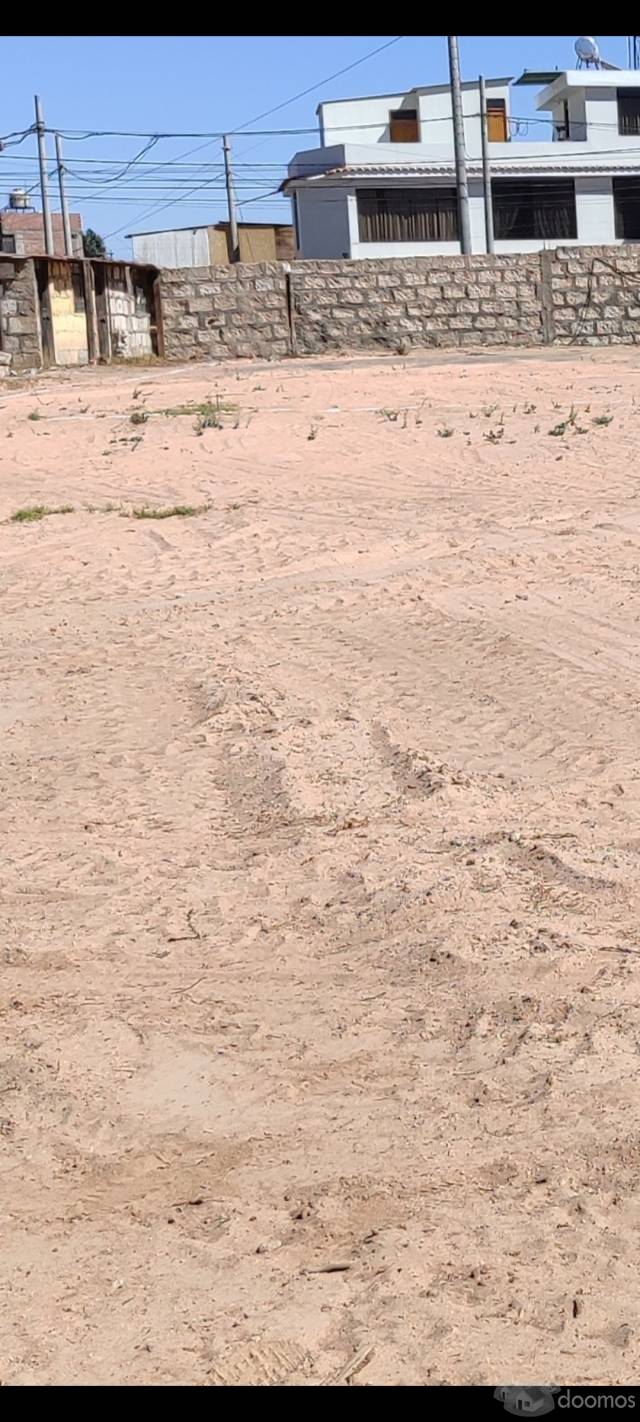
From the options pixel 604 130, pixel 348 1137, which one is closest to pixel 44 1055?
pixel 348 1137

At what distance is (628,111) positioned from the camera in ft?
164

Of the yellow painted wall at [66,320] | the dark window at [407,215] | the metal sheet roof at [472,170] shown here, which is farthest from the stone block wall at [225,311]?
the dark window at [407,215]

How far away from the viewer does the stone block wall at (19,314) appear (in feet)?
71.8

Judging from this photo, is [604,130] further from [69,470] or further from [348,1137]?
[348,1137]

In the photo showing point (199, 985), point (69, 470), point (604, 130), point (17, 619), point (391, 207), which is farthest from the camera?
point (604, 130)

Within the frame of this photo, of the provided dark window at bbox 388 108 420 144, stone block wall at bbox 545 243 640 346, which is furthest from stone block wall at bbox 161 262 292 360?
dark window at bbox 388 108 420 144

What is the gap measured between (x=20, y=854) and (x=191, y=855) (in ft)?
2.05

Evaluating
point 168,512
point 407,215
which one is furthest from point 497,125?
point 168,512

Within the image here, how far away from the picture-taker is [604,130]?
4934 cm

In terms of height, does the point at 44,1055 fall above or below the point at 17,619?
below

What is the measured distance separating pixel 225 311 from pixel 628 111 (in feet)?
103

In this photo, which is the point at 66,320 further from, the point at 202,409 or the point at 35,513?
the point at 35,513

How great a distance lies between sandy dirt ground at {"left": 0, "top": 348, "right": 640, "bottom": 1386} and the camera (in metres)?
2.86

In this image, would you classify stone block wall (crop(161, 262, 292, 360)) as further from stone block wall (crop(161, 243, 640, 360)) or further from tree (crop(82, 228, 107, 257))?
tree (crop(82, 228, 107, 257))
